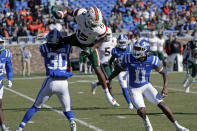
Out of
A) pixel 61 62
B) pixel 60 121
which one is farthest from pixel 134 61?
pixel 60 121

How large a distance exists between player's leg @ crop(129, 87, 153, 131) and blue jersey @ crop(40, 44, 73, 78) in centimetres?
117

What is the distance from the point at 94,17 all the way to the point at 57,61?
94 centimetres

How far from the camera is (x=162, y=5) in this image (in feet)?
95.9

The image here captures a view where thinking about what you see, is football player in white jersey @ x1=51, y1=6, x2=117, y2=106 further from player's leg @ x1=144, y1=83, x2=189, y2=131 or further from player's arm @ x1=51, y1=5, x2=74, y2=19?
player's leg @ x1=144, y1=83, x2=189, y2=131

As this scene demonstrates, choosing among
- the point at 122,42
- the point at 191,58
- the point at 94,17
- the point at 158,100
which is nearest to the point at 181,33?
the point at 191,58

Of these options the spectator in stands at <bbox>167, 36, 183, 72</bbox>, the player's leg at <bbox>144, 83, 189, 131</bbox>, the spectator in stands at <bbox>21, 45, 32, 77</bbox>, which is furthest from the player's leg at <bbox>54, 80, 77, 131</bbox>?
the spectator in stands at <bbox>21, 45, 32, 77</bbox>

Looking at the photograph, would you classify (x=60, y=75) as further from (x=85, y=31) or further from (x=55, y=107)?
(x=55, y=107)

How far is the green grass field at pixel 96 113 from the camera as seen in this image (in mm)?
8227

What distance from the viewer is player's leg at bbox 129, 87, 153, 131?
7.27 m

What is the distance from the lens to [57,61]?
723 cm

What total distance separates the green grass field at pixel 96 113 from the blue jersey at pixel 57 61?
4.37ft

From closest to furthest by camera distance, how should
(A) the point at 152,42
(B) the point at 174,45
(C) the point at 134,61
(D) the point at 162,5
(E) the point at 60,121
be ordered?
(C) the point at 134,61, (E) the point at 60,121, (A) the point at 152,42, (B) the point at 174,45, (D) the point at 162,5

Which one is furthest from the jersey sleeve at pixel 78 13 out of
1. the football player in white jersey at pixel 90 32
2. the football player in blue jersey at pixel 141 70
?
the football player in blue jersey at pixel 141 70

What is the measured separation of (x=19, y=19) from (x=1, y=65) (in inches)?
639
